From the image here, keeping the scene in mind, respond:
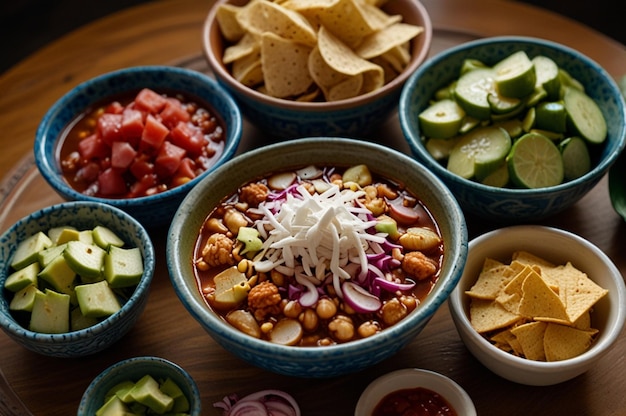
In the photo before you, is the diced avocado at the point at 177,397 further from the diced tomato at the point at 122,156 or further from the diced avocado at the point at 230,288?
the diced tomato at the point at 122,156

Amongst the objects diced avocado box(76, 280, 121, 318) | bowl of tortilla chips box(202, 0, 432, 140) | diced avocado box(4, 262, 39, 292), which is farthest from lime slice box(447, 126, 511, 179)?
diced avocado box(4, 262, 39, 292)

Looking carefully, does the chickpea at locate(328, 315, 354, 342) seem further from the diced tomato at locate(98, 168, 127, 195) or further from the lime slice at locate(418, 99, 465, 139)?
the diced tomato at locate(98, 168, 127, 195)

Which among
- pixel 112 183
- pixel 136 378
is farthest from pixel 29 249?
pixel 136 378

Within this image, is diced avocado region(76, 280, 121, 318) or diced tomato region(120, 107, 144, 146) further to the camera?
diced tomato region(120, 107, 144, 146)

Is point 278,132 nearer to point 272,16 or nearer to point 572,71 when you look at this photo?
point 272,16

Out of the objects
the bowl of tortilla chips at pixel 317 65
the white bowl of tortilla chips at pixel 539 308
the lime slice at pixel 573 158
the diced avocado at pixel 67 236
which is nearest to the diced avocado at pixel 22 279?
the diced avocado at pixel 67 236

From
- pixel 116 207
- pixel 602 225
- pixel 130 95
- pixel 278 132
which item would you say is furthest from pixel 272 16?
pixel 602 225

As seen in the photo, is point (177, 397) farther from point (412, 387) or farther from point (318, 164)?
point (318, 164)
